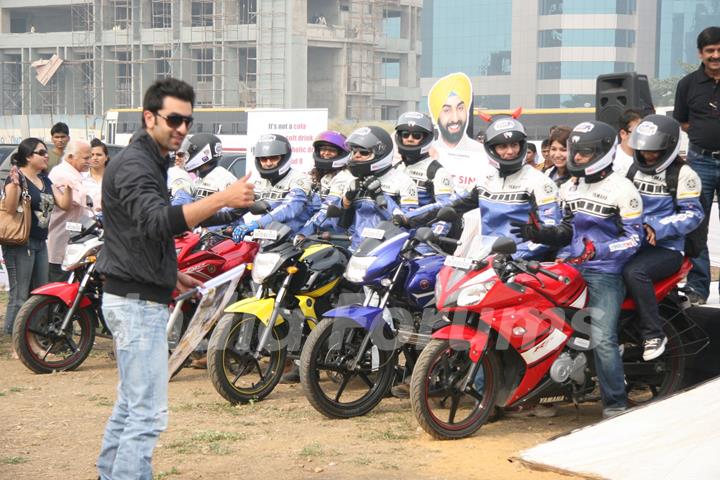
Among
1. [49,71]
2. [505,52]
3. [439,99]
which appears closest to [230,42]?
[49,71]

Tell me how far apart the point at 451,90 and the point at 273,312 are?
18.5ft

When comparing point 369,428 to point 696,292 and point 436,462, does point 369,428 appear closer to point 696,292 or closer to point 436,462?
point 436,462

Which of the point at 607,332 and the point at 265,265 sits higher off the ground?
the point at 265,265

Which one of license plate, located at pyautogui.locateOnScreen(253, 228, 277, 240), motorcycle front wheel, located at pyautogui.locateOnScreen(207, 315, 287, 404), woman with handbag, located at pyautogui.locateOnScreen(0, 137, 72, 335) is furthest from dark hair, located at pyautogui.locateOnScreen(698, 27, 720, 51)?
woman with handbag, located at pyautogui.locateOnScreen(0, 137, 72, 335)

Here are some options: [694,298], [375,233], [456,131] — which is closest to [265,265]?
[375,233]

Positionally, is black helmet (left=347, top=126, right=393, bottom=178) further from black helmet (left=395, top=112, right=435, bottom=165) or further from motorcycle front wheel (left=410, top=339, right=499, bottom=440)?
motorcycle front wheel (left=410, top=339, right=499, bottom=440)

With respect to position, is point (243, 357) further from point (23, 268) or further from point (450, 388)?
point (23, 268)

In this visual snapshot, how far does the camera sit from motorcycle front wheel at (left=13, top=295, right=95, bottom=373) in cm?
963

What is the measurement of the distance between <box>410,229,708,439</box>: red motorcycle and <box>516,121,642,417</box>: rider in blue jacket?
14 centimetres

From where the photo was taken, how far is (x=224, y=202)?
488 centimetres

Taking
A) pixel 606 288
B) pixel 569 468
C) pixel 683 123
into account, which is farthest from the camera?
pixel 683 123

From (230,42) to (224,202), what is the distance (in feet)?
279

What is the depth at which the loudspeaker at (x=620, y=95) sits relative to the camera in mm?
10578

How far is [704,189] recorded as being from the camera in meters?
8.89
